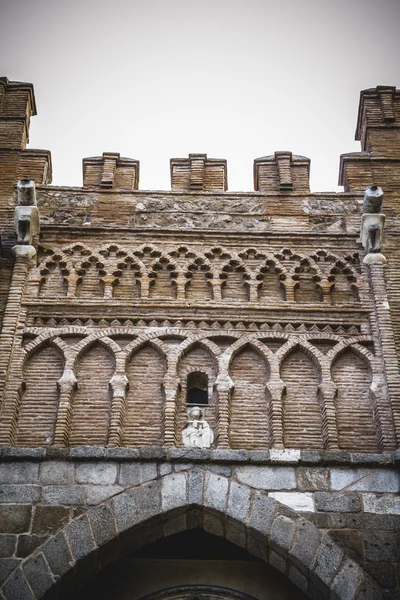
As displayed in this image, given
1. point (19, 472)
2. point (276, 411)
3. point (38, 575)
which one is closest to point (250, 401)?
point (276, 411)

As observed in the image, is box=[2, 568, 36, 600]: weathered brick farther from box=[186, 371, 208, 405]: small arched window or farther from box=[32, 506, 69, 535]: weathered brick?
box=[186, 371, 208, 405]: small arched window

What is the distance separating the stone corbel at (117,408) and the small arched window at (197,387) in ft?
2.05

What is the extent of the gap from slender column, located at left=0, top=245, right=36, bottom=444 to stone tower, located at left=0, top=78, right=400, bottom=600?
0.06ft

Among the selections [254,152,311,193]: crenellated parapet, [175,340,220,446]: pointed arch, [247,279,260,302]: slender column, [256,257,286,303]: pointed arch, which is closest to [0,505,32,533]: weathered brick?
[175,340,220,446]: pointed arch

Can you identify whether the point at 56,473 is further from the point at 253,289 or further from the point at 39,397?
the point at 253,289

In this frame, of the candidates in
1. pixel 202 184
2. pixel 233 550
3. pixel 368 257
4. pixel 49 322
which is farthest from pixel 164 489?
pixel 202 184

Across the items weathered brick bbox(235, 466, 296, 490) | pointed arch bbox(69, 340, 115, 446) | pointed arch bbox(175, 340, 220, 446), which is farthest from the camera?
pointed arch bbox(175, 340, 220, 446)

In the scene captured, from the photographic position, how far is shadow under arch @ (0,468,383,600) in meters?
5.96

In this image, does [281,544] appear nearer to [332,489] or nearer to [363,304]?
[332,489]

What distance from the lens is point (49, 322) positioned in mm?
7922

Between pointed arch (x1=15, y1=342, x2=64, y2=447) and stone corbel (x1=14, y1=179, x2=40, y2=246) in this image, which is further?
stone corbel (x1=14, y1=179, x2=40, y2=246)

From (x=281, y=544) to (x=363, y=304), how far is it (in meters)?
2.92

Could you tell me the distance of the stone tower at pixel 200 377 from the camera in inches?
247

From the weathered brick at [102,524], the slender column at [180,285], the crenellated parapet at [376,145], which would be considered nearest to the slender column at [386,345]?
Answer: the crenellated parapet at [376,145]
